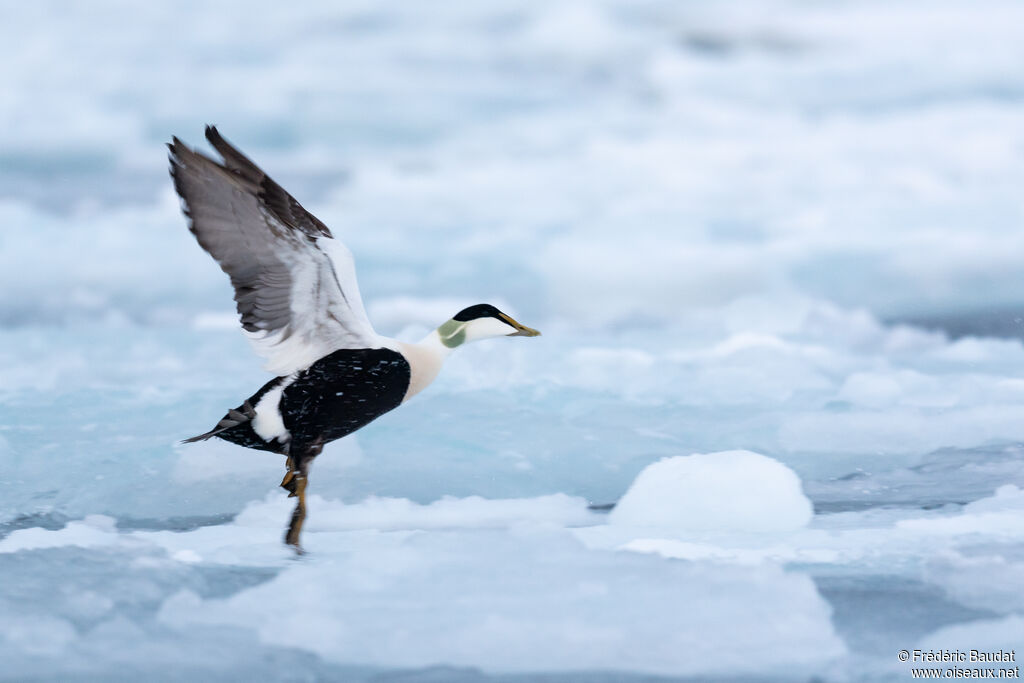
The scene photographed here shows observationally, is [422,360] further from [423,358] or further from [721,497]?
[721,497]

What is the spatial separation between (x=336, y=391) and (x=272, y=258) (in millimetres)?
632

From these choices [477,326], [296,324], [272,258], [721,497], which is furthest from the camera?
[721,497]

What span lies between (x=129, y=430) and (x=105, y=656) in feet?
10.5

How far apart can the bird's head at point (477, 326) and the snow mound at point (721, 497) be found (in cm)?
111

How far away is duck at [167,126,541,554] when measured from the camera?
4020 mm

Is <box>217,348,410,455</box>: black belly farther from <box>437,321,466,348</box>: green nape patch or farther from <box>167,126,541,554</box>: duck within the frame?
<box>437,321,466,348</box>: green nape patch

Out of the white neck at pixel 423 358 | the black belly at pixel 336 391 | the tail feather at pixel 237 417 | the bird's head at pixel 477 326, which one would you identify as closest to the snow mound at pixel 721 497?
the bird's head at pixel 477 326

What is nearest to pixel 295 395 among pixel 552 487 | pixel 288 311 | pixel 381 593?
pixel 288 311

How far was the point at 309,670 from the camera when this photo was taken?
325 cm

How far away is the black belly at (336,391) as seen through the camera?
4328 mm

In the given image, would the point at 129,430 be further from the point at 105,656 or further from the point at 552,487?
the point at 105,656

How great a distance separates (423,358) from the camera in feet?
14.6

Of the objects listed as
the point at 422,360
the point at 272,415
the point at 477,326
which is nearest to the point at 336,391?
the point at 272,415

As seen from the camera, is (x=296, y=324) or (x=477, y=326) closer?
(x=296, y=324)
